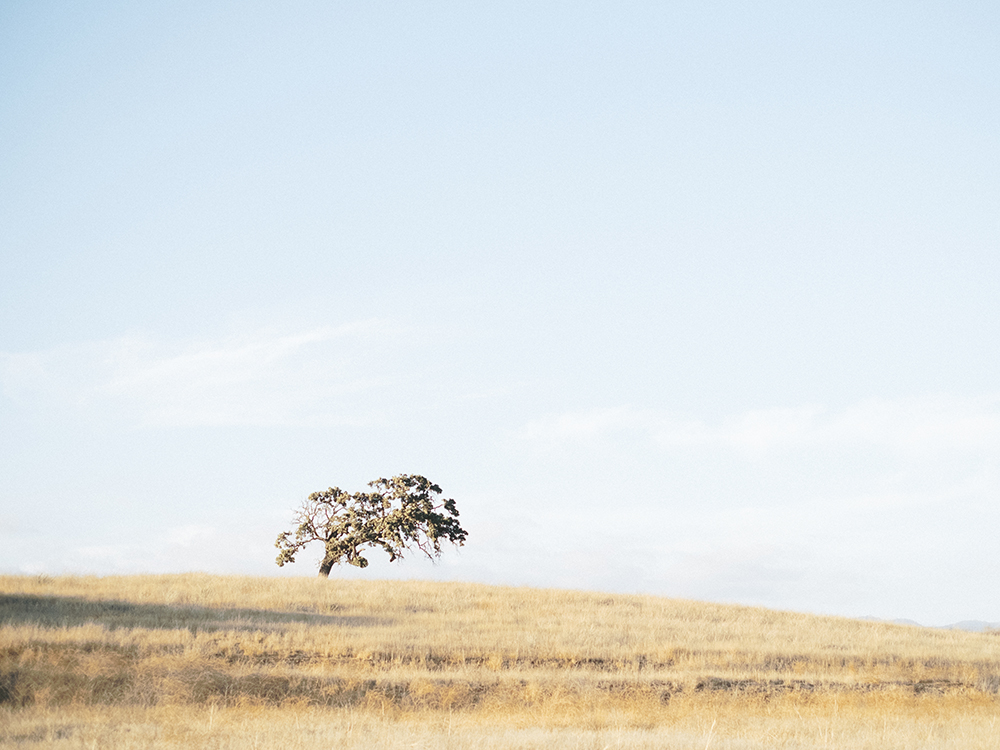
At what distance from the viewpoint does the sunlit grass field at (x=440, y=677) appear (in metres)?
15.1

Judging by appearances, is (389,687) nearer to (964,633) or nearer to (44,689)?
(44,689)

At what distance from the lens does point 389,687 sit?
20.1m

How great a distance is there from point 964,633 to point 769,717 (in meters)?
24.5

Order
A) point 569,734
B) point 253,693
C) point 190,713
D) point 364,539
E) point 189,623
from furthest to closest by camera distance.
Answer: point 364,539 < point 189,623 < point 253,693 < point 190,713 < point 569,734

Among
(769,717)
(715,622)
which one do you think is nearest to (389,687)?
(769,717)

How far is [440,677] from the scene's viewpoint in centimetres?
2097

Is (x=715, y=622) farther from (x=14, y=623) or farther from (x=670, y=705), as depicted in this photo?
(x=14, y=623)

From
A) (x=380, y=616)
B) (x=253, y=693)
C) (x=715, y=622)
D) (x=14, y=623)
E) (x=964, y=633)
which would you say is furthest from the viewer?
(x=964, y=633)

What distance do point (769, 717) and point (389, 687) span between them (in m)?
8.76

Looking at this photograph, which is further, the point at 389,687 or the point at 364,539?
the point at 364,539

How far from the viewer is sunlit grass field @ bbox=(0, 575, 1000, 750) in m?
15.1

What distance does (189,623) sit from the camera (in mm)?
26047

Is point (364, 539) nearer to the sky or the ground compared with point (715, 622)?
nearer to the sky

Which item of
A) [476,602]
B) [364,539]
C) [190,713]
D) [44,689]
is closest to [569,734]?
[190,713]
